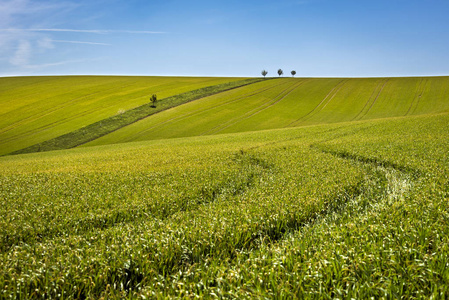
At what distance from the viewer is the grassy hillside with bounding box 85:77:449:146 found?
2443 inches

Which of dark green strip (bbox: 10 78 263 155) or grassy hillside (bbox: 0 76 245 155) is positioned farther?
grassy hillside (bbox: 0 76 245 155)

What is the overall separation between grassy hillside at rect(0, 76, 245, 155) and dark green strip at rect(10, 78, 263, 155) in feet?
8.30

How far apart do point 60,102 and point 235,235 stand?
97.6 meters

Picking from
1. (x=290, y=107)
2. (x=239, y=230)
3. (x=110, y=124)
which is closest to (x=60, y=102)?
(x=110, y=124)

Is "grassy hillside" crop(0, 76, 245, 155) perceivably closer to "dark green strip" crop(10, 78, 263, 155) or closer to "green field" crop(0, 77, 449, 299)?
"dark green strip" crop(10, 78, 263, 155)

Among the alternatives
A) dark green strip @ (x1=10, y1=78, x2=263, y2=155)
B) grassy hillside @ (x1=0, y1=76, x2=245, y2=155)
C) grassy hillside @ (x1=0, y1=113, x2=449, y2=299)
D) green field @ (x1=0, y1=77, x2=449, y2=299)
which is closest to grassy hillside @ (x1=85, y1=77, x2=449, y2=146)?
dark green strip @ (x1=10, y1=78, x2=263, y2=155)

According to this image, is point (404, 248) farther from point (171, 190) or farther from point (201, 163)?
point (201, 163)

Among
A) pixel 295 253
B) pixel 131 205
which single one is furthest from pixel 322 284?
pixel 131 205

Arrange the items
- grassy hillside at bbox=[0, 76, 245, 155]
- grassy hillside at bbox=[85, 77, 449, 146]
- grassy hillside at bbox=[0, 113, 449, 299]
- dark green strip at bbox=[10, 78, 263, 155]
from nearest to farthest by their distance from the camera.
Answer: grassy hillside at bbox=[0, 113, 449, 299] < dark green strip at bbox=[10, 78, 263, 155] < grassy hillside at bbox=[85, 77, 449, 146] < grassy hillside at bbox=[0, 76, 245, 155]

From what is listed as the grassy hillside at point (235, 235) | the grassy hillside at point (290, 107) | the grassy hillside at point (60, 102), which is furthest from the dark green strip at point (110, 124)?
the grassy hillside at point (235, 235)

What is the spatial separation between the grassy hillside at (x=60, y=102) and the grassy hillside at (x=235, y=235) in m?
58.0

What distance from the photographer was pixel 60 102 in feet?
287

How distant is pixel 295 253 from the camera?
539cm

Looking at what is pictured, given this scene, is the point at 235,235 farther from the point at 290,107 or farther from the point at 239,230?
the point at 290,107
